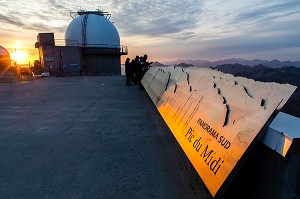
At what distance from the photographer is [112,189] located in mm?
3270

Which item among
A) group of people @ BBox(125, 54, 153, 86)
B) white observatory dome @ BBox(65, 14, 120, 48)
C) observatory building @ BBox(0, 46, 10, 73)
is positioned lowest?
group of people @ BBox(125, 54, 153, 86)

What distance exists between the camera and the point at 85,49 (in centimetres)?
3741

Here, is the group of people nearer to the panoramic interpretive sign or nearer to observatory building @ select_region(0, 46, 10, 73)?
the panoramic interpretive sign

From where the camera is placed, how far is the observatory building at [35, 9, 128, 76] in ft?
108

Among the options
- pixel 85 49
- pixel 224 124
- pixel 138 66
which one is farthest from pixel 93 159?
pixel 85 49

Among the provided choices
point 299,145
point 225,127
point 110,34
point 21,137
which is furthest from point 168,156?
point 110,34

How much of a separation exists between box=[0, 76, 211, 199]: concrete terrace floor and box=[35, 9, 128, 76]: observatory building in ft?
91.8

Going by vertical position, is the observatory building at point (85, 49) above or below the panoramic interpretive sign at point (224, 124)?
above

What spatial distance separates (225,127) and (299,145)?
34.5 inches

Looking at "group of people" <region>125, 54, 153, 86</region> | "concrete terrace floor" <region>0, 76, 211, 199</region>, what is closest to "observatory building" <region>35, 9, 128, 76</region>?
"group of people" <region>125, 54, 153, 86</region>

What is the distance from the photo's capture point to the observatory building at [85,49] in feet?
108

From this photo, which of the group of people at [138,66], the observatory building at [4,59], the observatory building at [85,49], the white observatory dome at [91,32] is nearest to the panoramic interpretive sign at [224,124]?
the group of people at [138,66]

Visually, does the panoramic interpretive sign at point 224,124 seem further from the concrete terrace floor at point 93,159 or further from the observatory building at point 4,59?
the observatory building at point 4,59

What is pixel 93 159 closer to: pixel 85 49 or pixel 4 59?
pixel 85 49
